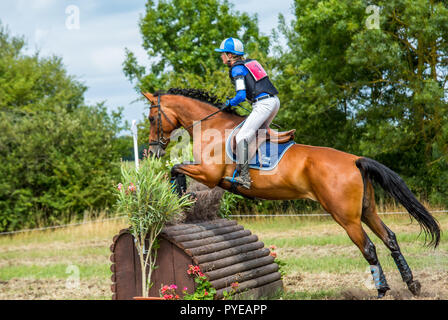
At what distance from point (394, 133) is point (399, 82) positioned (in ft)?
5.70

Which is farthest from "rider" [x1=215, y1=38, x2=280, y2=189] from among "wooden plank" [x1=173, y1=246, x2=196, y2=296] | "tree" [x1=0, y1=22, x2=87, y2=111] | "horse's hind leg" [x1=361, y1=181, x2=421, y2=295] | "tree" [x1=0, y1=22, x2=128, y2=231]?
"tree" [x1=0, y1=22, x2=87, y2=111]

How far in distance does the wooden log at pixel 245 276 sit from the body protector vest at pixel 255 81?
6.92ft

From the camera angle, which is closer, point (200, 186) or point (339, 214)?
point (339, 214)

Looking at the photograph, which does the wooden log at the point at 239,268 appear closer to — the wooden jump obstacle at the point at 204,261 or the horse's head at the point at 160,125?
the wooden jump obstacle at the point at 204,261

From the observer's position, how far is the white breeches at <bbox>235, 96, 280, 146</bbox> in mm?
5516

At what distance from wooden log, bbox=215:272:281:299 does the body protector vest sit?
7.23 feet

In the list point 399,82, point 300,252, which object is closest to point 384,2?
point 399,82

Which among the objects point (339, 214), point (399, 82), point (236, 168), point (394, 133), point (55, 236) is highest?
point (399, 82)

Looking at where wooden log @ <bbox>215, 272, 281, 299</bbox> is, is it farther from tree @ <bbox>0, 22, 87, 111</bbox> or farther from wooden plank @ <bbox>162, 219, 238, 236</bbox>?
tree @ <bbox>0, 22, 87, 111</bbox>

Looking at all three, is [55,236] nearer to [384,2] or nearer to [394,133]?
[394,133]

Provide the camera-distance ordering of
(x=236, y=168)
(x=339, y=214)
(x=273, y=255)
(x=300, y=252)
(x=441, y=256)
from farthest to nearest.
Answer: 1. (x=300, y=252)
2. (x=441, y=256)
3. (x=273, y=255)
4. (x=236, y=168)
5. (x=339, y=214)

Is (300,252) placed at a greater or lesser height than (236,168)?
lesser

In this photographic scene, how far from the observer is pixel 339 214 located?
529cm

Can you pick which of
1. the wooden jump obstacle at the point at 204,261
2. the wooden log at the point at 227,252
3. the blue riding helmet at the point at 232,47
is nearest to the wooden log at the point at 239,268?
the wooden jump obstacle at the point at 204,261
